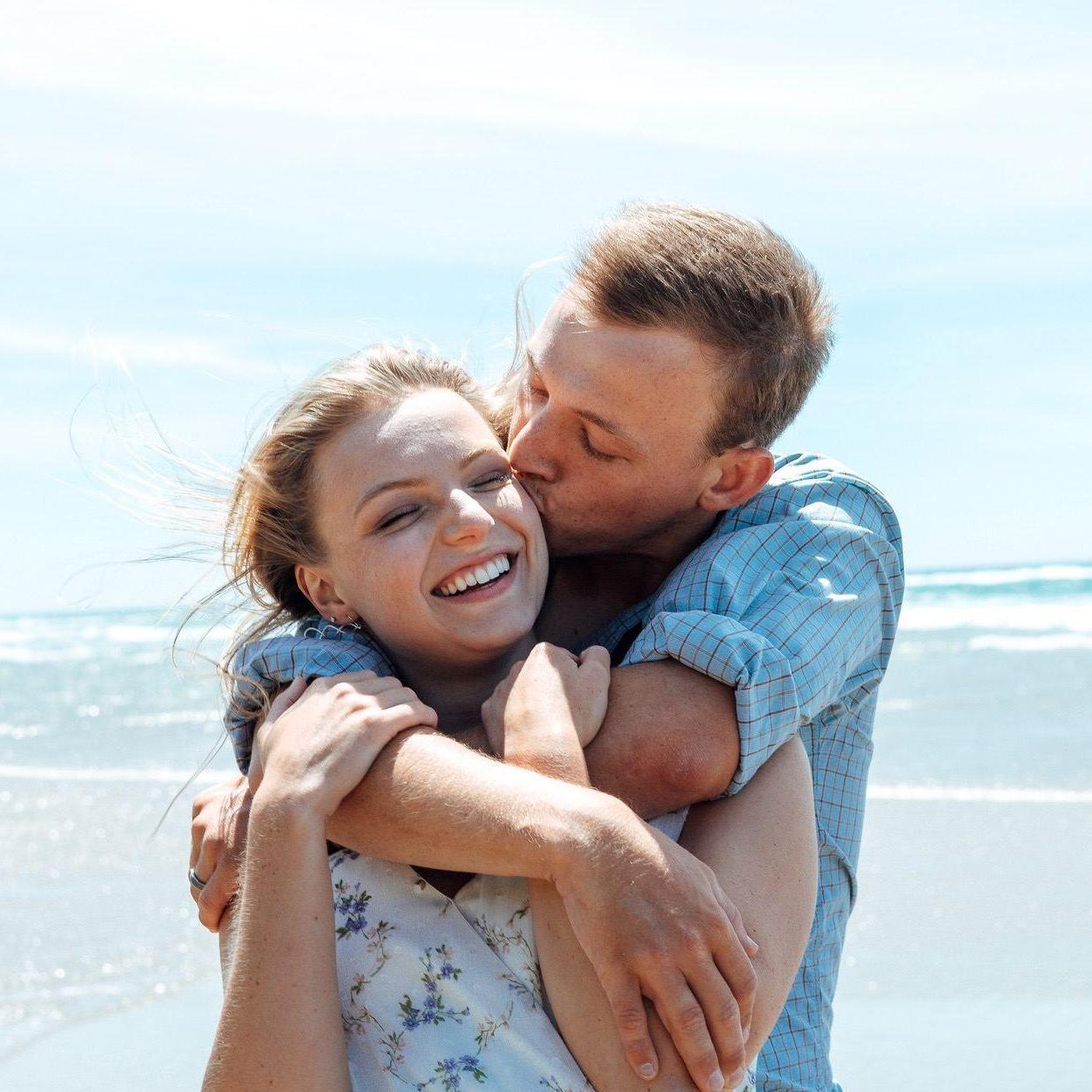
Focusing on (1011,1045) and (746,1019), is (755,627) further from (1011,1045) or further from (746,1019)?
(1011,1045)

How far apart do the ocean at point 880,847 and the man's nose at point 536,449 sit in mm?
824

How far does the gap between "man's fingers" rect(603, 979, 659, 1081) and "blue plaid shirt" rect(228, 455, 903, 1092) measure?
406 mm

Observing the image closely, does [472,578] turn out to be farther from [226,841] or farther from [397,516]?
[226,841]

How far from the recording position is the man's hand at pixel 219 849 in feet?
8.23

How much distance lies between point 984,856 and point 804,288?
192 inches

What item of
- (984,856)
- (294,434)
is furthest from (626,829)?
(984,856)

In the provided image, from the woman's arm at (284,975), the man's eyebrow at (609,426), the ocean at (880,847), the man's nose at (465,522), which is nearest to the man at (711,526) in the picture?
the man's eyebrow at (609,426)

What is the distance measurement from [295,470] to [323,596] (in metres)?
0.26

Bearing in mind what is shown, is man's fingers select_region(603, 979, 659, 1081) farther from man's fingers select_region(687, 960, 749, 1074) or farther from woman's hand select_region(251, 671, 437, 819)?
woman's hand select_region(251, 671, 437, 819)

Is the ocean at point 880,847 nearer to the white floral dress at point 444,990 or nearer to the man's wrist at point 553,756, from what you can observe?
the white floral dress at point 444,990

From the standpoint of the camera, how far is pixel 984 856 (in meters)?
6.90

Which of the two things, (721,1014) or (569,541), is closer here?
(721,1014)

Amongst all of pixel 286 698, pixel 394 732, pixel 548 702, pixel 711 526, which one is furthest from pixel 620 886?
pixel 711 526

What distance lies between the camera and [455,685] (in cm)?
269
